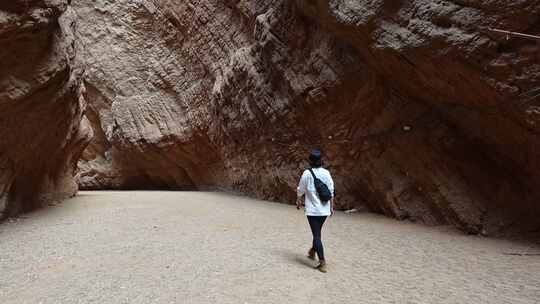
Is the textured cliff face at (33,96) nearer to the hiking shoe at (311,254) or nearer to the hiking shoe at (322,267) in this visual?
the hiking shoe at (311,254)

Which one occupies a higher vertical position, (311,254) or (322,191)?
(322,191)

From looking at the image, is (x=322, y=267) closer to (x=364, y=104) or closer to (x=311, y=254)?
(x=311, y=254)

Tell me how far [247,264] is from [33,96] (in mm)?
4972

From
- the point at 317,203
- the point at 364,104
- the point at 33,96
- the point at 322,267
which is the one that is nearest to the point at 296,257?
the point at 322,267

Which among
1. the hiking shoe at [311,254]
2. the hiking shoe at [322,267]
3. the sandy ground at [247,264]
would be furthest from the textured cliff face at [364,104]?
the hiking shoe at [322,267]

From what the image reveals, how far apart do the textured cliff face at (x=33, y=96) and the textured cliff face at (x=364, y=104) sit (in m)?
5.19

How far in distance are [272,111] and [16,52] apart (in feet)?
21.7

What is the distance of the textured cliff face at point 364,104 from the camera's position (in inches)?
222

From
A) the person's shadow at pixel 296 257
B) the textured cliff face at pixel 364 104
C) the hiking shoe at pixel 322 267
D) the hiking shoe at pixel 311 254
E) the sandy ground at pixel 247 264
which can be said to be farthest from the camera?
the textured cliff face at pixel 364 104

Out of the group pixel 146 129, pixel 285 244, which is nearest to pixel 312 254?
pixel 285 244

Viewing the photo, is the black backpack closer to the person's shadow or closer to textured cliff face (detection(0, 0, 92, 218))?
the person's shadow

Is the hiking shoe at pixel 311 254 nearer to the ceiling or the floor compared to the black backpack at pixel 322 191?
nearer to the floor

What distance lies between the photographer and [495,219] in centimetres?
628

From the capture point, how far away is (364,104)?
838cm
